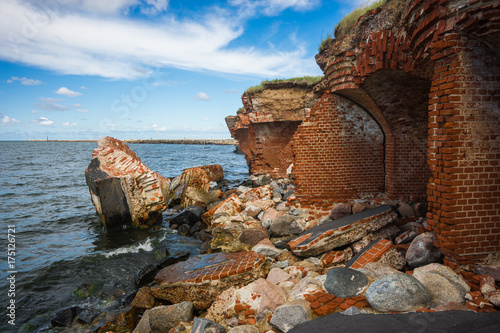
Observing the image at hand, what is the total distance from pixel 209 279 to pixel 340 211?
12.1ft

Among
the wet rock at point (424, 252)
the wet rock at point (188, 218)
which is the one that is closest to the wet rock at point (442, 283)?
the wet rock at point (424, 252)

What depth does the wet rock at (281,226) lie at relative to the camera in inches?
269

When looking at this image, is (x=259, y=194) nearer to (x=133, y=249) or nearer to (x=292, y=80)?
→ (x=133, y=249)

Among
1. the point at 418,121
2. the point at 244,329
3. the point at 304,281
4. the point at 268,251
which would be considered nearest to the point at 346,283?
the point at 304,281

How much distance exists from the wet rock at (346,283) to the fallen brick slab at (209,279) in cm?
126

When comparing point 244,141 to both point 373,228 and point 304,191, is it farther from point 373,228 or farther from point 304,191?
point 373,228

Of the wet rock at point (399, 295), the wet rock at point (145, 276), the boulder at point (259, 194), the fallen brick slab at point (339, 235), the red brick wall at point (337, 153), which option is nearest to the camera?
the wet rock at point (399, 295)

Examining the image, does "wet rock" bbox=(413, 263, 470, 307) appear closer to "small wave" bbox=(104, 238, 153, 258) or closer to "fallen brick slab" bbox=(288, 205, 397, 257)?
"fallen brick slab" bbox=(288, 205, 397, 257)

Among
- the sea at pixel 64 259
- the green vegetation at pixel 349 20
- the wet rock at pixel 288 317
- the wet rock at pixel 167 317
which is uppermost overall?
the green vegetation at pixel 349 20

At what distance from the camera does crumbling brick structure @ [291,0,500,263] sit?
10.5 feet

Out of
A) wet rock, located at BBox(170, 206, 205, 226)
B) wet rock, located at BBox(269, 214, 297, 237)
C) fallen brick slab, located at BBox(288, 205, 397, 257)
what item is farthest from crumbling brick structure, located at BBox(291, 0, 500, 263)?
wet rock, located at BBox(170, 206, 205, 226)

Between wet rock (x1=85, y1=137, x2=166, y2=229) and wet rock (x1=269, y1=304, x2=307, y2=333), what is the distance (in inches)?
286

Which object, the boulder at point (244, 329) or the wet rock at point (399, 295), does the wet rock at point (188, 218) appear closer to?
the boulder at point (244, 329)

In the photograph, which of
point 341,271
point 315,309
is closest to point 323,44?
point 341,271
